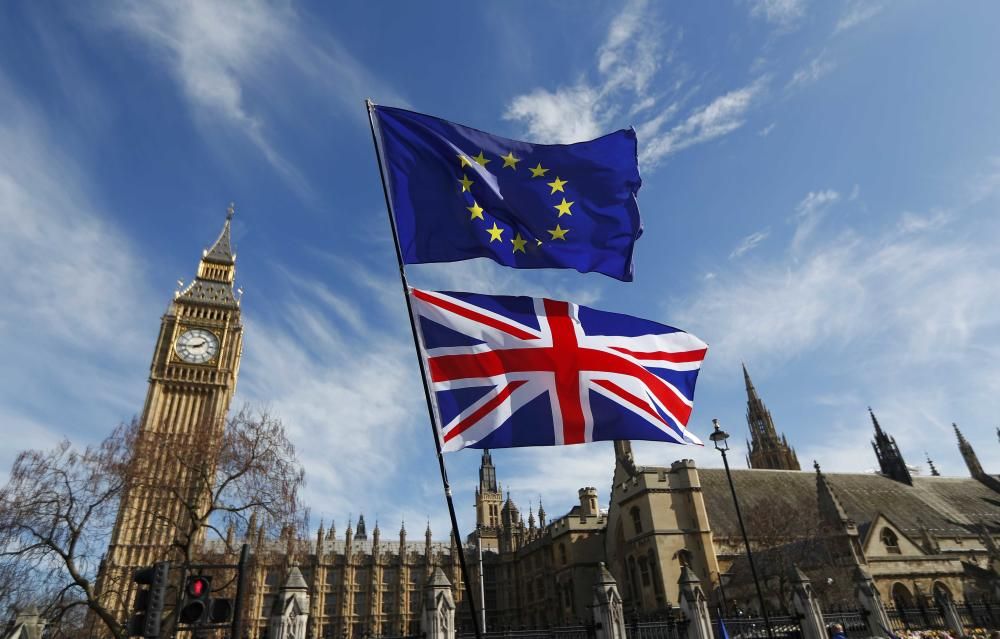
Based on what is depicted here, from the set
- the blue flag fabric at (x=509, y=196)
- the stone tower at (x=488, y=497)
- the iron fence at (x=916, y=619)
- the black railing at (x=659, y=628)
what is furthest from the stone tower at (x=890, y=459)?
the stone tower at (x=488, y=497)

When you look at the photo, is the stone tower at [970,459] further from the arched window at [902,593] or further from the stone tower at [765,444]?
the arched window at [902,593]

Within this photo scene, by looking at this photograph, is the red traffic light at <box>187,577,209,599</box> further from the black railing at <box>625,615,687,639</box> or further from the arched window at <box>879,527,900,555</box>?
the arched window at <box>879,527,900,555</box>

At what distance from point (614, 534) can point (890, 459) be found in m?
35.2

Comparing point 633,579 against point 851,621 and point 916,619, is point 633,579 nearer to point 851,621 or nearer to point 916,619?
point 916,619

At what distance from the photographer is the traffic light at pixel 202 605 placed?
9.55m

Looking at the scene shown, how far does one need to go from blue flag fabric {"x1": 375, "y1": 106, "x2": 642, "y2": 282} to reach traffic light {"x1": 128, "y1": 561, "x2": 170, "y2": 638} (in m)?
6.57

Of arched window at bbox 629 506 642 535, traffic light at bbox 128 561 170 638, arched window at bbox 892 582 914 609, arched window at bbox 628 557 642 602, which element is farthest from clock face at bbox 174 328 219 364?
arched window at bbox 892 582 914 609

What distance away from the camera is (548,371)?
968cm

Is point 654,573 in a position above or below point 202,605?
above

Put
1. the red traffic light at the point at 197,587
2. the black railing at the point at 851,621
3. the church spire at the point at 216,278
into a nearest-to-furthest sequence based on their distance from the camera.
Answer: the red traffic light at the point at 197,587 → the black railing at the point at 851,621 → the church spire at the point at 216,278

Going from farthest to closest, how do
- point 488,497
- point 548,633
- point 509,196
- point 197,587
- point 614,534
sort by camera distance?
point 488,497 → point 614,534 → point 548,633 → point 509,196 → point 197,587

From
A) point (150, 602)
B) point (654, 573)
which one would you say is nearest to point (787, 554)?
point (654, 573)

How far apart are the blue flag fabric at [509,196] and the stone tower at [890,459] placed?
59.7 m

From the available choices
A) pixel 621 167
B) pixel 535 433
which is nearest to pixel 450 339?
pixel 535 433
